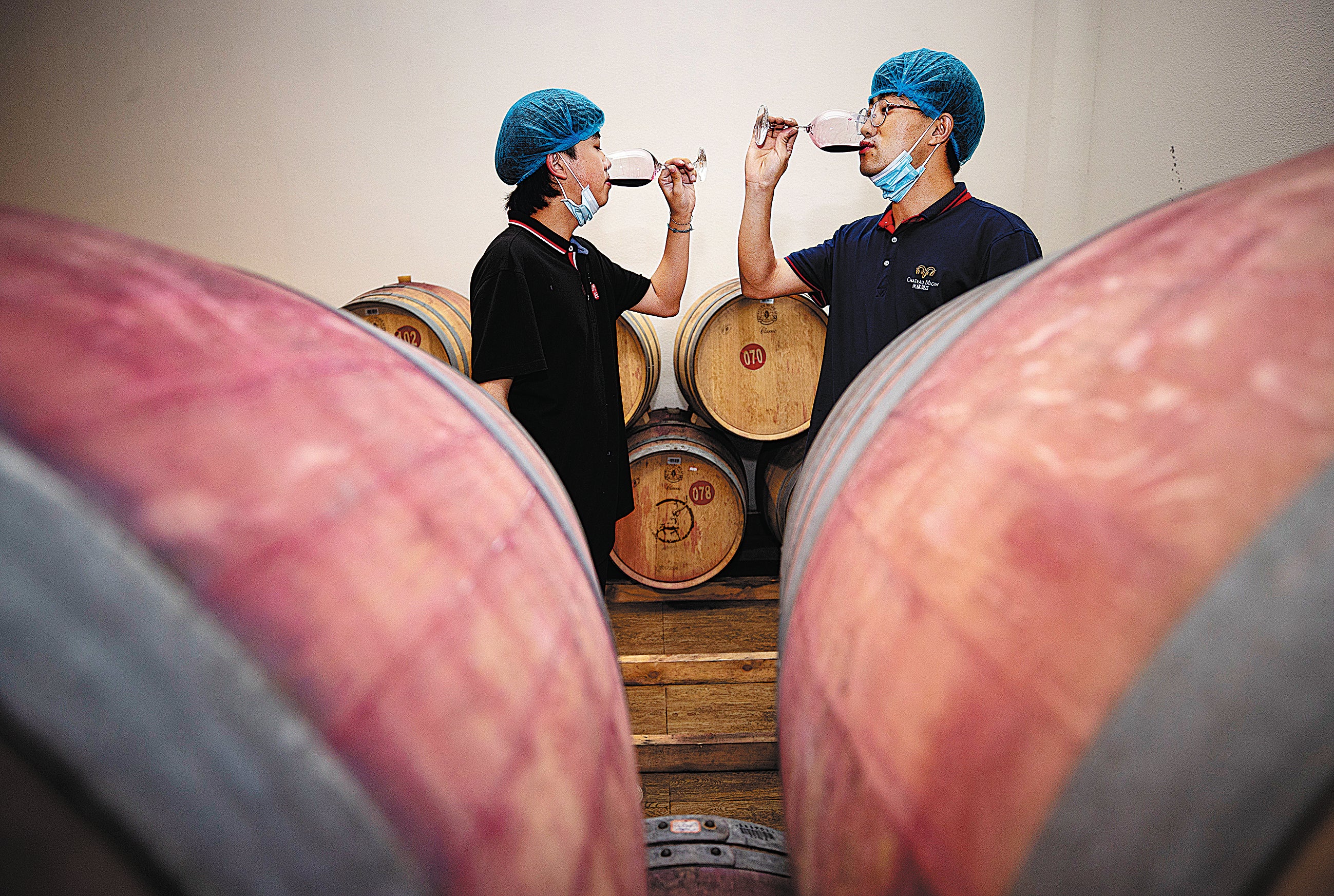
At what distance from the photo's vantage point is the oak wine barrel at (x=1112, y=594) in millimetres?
292

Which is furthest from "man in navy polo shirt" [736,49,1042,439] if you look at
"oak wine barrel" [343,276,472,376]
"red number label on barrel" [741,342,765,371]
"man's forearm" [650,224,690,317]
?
"oak wine barrel" [343,276,472,376]

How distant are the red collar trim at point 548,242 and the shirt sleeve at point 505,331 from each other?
0.26 metres

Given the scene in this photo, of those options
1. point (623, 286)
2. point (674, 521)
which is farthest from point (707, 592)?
point (623, 286)

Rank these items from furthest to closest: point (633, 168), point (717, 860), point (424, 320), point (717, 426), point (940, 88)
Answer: point (717, 426) → point (424, 320) → point (633, 168) → point (940, 88) → point (717, 860)

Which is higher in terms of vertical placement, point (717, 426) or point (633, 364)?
point (633, 364)

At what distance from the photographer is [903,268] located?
2.08 metres

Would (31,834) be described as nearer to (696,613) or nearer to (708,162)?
(696,613)

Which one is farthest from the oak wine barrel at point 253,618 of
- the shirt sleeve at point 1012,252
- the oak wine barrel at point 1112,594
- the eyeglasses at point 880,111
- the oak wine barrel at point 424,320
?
the oak wine barrel at point 424,320

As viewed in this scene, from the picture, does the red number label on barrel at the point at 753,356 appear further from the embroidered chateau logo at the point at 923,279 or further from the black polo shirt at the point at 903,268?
the embroidered chateau logo at the point at 923,279

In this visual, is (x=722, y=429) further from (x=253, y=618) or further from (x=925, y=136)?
(x=253, y=618)

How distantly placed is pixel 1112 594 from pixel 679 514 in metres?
2.86

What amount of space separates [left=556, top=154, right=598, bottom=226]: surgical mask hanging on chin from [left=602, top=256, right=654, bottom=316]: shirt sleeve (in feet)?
0.57

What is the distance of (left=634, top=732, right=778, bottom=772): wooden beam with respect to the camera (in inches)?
82.4

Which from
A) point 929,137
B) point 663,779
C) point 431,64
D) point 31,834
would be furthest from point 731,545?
point 431,64
